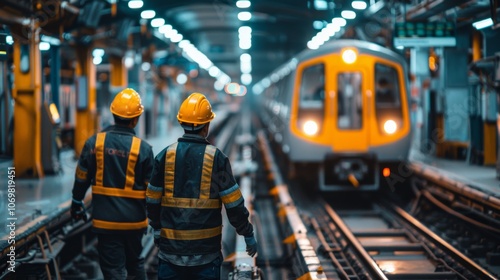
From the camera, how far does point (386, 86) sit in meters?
11.1

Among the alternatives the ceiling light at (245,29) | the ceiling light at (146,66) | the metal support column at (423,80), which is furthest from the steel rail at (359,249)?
the ceiling light at (146,66)

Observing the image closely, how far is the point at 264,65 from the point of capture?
118 feet

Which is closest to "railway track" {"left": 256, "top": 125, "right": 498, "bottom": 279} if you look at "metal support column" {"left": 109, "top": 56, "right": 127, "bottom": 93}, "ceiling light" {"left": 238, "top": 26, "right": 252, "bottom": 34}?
"metal support column" {"left": 109, "top": 56, "right": 127, "bottom": 93}

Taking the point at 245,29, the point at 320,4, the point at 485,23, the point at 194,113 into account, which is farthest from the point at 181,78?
the point at 194,113

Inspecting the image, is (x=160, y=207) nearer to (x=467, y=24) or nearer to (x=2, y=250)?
(x=2, y=250)

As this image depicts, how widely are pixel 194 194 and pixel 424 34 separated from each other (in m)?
7.34

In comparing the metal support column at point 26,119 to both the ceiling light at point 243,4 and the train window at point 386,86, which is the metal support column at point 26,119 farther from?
the train window at point 386,86

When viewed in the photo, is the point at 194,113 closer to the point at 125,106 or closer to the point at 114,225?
the point at 125,106

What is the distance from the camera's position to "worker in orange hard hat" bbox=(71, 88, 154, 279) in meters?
5.26

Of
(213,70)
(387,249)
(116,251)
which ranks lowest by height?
(387,249)

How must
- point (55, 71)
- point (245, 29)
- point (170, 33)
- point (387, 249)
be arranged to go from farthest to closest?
point (245, 29), point (170, 33), point (55, 71), point (387, 249)

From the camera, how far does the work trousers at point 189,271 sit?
171 inches

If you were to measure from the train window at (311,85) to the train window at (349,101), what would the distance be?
1.11 feet

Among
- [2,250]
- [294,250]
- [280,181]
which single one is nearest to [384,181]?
[280,181]
